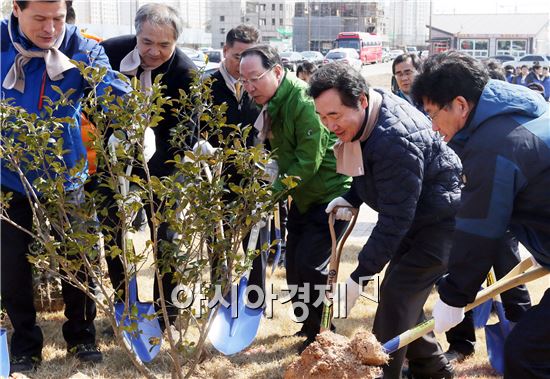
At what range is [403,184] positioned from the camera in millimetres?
2938

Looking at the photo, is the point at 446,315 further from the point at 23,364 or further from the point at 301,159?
the point at 23,364

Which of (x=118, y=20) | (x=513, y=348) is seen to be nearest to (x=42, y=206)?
(x=513, y=348)

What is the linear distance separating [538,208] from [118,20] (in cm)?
5473

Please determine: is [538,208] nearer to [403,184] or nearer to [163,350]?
[403,184]

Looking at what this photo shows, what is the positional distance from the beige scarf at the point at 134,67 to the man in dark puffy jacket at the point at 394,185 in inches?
50.6

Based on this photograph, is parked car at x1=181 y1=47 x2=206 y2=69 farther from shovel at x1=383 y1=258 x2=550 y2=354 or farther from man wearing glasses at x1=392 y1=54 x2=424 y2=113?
man wearing glasses at x1=392 y1=54 x2=424 y2=113

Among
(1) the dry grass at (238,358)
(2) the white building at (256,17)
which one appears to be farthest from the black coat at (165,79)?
(2) the white building at (256,17)

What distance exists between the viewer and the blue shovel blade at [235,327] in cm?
399

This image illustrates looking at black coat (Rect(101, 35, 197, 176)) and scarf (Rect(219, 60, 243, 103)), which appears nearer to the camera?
black coat (Rect(101, 35, 197, 176))

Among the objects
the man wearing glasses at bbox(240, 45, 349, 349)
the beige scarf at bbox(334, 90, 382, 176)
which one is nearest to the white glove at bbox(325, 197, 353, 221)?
the man wearing glasses at bbox(240, 45, 349, 349)

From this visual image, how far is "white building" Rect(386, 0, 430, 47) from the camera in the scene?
10480 centimetres

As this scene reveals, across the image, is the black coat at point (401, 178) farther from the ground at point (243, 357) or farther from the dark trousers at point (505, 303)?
the ground at point (243, 357)

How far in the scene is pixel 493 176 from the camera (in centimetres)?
235

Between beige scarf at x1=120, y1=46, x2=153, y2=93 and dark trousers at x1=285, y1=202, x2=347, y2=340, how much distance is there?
1129 mm
